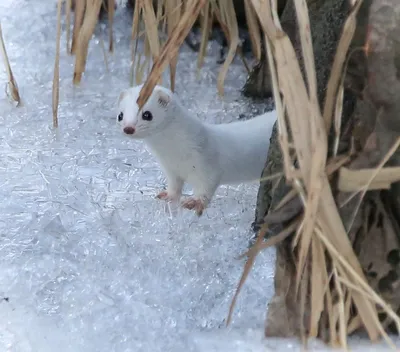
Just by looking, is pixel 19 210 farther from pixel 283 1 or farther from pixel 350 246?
pixel 283 1

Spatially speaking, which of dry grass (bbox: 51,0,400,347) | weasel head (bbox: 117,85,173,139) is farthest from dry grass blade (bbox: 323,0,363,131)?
weasel head (bbox: 117,85,173,139)

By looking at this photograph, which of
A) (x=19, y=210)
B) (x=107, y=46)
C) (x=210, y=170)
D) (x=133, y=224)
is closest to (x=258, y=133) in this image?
(x=210, y=170)

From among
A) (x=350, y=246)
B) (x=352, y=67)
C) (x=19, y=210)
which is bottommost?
(x=19, y=210)

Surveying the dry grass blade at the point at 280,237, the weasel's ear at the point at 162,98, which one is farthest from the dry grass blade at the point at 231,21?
the dry grass blade at the point at 280,237

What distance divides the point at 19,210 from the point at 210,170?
0.94ft

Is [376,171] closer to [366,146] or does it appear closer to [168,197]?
[366,146]

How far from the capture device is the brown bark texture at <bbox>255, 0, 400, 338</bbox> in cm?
65

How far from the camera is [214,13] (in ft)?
5.14

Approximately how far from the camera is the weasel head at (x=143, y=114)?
963 millimetres

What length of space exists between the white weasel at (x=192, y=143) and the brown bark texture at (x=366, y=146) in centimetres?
25

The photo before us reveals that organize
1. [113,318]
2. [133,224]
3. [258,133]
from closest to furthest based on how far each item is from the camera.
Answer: [113,318], [133,224], [258,133]

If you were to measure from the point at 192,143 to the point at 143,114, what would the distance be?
0.11 metres

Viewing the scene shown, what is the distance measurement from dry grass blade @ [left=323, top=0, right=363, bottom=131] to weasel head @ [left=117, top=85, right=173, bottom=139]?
35 cm

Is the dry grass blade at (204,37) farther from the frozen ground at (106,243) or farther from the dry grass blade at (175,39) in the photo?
the dry grass blade at (175,39)
